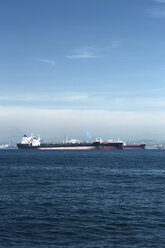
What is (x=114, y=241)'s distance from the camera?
22.4 m

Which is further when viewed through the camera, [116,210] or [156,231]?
[116,210]

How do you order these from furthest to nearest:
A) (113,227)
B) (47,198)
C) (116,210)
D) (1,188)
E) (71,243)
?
(1,188)
(47,198)
(116,210)
(113,227)
(71,243)

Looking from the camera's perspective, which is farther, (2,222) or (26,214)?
(26,214)

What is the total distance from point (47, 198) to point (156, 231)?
18.1 metres

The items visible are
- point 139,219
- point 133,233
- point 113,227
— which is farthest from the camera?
point 139,219

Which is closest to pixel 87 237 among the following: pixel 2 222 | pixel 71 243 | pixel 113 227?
pixel 71 243

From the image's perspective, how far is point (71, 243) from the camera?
21.9 meters

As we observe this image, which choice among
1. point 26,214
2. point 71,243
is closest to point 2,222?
point 26,214

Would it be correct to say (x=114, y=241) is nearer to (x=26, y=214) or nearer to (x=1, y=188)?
(x=26, y=214)

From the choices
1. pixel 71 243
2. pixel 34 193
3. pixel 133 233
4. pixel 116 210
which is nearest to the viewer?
pixel 71 243

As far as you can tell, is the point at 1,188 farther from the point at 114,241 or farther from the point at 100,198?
the point at 114,241

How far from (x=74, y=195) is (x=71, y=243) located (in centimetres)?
1872

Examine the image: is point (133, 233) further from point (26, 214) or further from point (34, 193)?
point (34, 193)

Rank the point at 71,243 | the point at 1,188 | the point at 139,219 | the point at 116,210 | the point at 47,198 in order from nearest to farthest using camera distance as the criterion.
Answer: the point at 71,243
the point at 139,219
the point at 116,210
the point at 47,198
the point at 1,188
